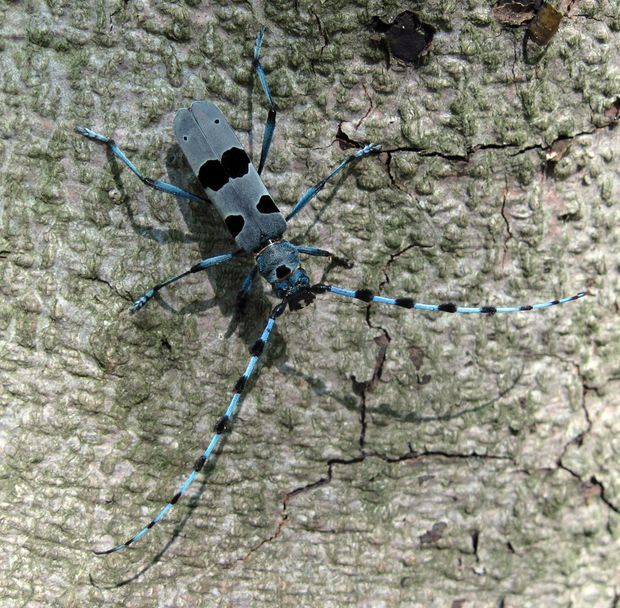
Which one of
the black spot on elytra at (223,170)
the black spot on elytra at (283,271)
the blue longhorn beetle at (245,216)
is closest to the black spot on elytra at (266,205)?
the blue longhorn beetle at (245,216)

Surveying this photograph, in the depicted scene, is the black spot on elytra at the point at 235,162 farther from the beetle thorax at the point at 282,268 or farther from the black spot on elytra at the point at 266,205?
the beetle thorax at the point at 282,268

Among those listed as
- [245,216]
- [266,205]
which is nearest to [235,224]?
[245,216]

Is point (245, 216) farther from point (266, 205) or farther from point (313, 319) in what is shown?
point (313, 319)

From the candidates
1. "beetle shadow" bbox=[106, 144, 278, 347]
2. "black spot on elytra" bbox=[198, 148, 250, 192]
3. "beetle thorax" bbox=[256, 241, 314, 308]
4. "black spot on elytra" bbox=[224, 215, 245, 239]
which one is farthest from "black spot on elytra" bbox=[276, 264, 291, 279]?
"black spot on elytra" bbox=[198, 148, 250, 192]

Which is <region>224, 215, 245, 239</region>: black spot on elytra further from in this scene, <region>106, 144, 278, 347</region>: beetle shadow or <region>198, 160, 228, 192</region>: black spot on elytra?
<region>198, 160, 228, 192</region>: black spot on elytra

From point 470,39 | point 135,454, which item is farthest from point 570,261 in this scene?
point 135,454

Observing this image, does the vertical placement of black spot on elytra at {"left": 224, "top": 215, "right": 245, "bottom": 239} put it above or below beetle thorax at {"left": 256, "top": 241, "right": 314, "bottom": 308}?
above

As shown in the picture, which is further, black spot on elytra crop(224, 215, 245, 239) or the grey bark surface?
black spot on elytra crop(224, 215, 245, 239)
